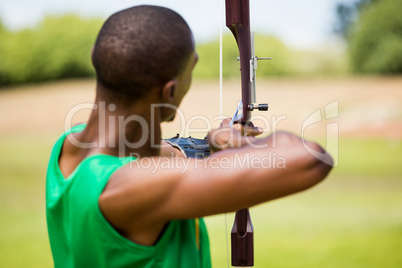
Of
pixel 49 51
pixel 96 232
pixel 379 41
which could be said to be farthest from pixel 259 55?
pixel 96 232

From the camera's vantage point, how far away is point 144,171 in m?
1.06

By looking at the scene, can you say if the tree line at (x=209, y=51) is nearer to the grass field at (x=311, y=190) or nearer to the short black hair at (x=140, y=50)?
the grass field at (x=311, y=190)

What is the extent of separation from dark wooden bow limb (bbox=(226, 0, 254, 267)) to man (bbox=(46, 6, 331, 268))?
48 cm

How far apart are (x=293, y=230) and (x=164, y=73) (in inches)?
211

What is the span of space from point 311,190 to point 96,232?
311 inches

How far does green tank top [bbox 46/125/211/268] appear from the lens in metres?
1.10

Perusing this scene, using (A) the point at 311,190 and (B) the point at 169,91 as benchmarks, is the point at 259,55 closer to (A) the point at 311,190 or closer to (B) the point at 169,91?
(A) the point at 311,190

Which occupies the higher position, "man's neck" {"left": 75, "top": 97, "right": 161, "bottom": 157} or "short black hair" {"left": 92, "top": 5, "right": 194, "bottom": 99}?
"short black hair" {"left": 92, "top": 5, "right": 194, "bottom": 99}

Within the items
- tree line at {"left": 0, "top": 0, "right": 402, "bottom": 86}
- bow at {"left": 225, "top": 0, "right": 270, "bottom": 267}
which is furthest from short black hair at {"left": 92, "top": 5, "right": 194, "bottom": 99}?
tree line at {"left": 0, "top": 0, "right": 402, "bottom": 86}

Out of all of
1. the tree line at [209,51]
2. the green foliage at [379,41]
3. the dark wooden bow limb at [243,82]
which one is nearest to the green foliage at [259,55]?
the tree line at [209,51]

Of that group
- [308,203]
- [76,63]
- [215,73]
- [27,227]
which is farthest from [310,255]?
[76,63]

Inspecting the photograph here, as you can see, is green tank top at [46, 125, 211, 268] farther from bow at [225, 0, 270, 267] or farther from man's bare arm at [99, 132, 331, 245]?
bow at [225, 0, 270, 267]

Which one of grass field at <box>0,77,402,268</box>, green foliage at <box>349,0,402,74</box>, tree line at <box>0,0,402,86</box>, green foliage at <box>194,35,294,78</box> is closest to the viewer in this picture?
grass field at <box>0,77,402,268</box>

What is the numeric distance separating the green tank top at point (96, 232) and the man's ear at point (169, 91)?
0.48ft
